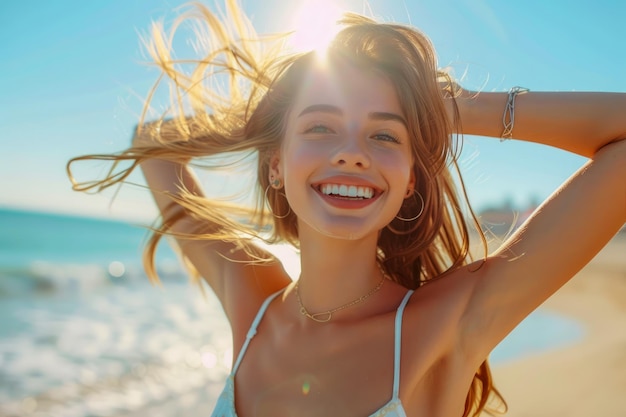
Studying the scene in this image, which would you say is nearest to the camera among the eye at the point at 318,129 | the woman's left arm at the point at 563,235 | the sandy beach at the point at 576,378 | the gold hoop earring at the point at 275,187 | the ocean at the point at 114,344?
the woman's left arm at the point at 563,235

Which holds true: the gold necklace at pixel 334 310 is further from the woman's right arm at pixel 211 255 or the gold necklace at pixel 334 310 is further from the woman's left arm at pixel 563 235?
the woman's left arm at pixel 563 235

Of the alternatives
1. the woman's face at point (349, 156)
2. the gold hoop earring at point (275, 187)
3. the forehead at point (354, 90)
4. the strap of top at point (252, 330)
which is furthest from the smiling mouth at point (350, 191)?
the strap of top at point (252, 330)

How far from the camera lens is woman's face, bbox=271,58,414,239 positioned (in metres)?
2.40

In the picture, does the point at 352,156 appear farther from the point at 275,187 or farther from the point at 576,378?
the point at 576,378

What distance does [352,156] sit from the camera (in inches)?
93.0

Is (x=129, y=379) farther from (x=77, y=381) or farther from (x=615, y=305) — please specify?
(x=615, y=305)

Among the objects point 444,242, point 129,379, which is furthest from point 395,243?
point 129,379

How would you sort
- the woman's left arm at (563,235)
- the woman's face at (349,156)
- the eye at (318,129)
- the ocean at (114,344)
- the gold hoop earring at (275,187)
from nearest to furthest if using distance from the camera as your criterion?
the woman's left arm at (563,235) < the woman's face at (349,156) < the eye at (318,129) < the gold hoop earring at (275,187) < the ocean at (114,344)

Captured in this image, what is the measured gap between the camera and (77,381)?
7473 mm

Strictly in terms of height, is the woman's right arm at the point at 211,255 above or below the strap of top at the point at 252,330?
above

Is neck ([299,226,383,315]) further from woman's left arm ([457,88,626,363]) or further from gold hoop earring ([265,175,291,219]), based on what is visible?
woman's left arm ([457,88,626,363])

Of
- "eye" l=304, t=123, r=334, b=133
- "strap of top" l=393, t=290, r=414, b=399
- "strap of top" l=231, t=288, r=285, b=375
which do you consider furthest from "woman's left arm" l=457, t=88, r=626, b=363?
"strap of top" l=231, t=288, r=285, b=375

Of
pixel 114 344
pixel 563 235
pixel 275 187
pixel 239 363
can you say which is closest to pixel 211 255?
pixel 275 187

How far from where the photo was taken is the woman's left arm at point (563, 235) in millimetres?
2090
